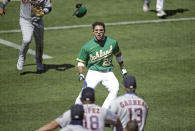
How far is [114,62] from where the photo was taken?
15461mm

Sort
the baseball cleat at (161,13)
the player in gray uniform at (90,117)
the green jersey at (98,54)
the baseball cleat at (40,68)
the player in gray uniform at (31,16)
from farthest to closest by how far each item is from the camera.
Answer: the baseball cleat at (161,13), the baseball cleat at (40,68), the player in gray uniform at (31,16), the green jersey at (98,54), the player in gray uniform at (90,117)

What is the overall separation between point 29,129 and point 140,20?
35.6ft

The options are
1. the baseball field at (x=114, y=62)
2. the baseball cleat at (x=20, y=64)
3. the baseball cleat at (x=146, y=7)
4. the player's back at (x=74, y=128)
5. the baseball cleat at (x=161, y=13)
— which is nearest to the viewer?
the player's back at (x=74, y=128)

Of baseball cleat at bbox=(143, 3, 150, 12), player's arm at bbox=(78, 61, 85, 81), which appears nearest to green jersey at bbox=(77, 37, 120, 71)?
player's arm at bbox=(78, 61, 85, 81)

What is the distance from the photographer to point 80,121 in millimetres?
6781

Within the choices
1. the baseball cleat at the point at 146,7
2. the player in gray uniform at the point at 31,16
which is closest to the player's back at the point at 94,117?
the player in gray uniform at the point at 31,16

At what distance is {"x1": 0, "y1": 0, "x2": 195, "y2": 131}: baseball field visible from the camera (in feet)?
37.5

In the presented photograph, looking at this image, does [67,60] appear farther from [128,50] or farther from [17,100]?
[17,100]

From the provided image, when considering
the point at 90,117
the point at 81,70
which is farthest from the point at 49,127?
the point at 81,70

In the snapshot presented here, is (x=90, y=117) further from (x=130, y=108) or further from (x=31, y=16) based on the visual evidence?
(x=31, y=16)

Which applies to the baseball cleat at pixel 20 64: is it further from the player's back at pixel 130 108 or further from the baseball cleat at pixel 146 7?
the baseball cleat at pixel 146 7

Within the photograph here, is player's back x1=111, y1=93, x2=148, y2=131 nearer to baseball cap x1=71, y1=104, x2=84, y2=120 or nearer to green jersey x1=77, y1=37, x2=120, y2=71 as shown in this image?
baseball cap x1=71, y1=104, x2=84, y2=120

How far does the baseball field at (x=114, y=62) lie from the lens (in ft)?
37.5

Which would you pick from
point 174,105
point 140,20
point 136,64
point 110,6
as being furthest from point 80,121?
point 110,6
